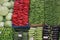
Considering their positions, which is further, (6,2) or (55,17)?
(6,2)

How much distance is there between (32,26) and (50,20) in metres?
0.26

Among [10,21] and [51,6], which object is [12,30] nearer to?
[10,21]

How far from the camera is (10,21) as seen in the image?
470 cm

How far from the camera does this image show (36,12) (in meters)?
4.59

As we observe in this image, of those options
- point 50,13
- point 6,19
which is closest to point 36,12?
point 50,13

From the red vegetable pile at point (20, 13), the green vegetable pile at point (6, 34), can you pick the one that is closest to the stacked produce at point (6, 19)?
the green vegetable pile at point (6, 34)

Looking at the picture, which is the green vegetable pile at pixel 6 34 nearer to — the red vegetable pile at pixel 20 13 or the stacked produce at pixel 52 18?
the red vegetable pile at pixel 20 13

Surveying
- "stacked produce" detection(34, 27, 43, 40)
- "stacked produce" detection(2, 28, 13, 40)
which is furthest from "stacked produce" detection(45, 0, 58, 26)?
"stacked produce" detection(2, 28, 13, 40)

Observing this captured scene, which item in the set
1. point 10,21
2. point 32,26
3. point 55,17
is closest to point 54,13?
Result: point 55,17

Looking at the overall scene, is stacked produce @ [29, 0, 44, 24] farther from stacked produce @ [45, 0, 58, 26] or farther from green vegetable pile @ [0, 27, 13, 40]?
green vegetable pile @ [0, 27, 13, 40]

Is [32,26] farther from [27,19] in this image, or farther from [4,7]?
[4,7]

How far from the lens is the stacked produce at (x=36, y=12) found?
4.56 m

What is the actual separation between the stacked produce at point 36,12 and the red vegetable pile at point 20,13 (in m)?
0.07

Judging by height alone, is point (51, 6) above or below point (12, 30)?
above
